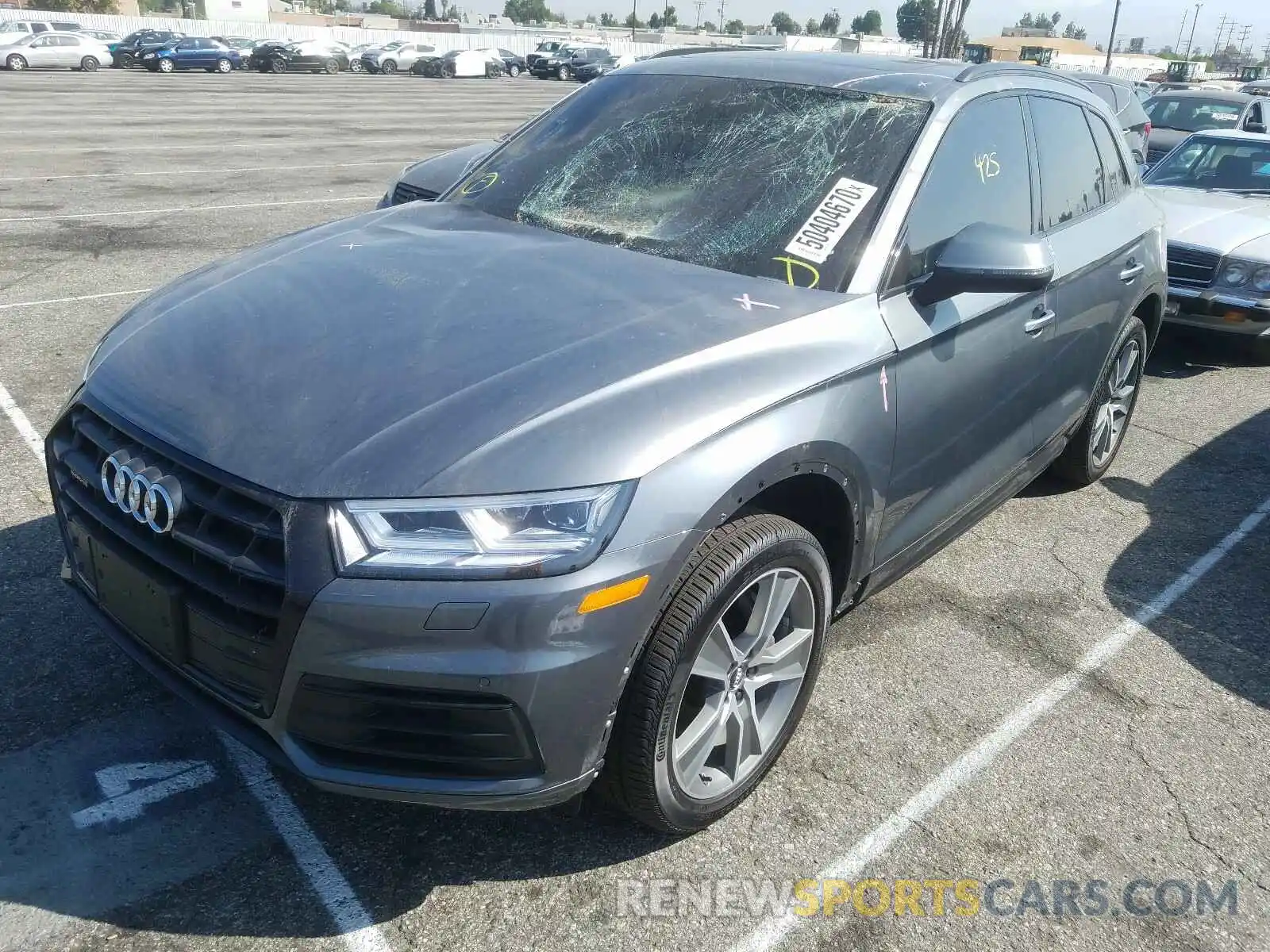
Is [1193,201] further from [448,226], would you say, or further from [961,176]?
[448,226]

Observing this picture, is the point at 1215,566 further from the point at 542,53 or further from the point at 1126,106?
the point at 542,53

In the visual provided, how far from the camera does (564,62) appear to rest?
49.2 m

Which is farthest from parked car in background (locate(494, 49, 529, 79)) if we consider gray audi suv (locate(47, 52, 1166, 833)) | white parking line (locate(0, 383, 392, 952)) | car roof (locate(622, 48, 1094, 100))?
white parking line (locate(0, 383, 392, 952))

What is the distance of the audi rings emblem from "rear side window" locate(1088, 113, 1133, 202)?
3.89 m

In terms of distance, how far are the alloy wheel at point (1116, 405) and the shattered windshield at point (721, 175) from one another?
2146 mm

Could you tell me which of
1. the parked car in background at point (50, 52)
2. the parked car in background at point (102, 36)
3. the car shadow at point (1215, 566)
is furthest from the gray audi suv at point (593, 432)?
the parked car in background at point (102, 36)

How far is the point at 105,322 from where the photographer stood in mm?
6617

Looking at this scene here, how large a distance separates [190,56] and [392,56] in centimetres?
983

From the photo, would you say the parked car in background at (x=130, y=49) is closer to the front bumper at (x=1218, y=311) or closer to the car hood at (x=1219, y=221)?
the car hood at (x=1219, y=221)

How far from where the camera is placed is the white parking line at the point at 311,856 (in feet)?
7.92

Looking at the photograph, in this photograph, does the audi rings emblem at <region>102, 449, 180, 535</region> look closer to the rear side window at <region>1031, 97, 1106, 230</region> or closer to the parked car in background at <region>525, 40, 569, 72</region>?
the rear side window at <region>1031, 97, 1106, 230</region>

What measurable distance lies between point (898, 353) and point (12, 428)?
4.16m

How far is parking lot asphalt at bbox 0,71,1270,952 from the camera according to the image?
8.18 feet

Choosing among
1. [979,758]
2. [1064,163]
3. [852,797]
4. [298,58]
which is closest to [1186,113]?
[1064,163]
